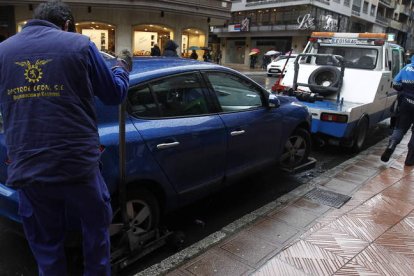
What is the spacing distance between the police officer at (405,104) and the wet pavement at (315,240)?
1130 mm

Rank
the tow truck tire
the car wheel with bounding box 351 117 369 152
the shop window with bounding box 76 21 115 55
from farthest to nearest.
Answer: the shop window with bounding box 76 21 115 55 < the tow truck tire < the car wheel with bounding box 351 117 369 152

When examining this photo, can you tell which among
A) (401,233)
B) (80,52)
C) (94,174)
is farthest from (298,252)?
(80,52)

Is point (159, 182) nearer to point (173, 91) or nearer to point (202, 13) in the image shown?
point (173, 91)

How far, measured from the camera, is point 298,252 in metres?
3.22

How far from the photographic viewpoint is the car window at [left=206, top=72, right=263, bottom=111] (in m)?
3.91

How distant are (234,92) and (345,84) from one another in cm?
386

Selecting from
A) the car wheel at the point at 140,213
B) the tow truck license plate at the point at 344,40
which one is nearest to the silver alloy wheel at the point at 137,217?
the car wheel at the point at 140,213

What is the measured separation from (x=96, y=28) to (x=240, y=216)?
21147 mm

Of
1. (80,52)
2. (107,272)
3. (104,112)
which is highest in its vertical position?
(80,52)

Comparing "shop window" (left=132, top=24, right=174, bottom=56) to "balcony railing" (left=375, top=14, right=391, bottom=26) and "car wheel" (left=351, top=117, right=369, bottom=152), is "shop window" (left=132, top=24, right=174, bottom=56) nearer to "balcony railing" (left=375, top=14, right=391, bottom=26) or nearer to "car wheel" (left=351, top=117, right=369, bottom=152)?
"car wheel" (left=351, top=117, right=369, bottom=152)

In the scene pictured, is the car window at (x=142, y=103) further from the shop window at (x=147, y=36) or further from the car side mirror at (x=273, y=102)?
the shop window at (x=147, y=36)

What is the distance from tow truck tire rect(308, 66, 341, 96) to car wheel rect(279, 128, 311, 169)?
2077 millimetres

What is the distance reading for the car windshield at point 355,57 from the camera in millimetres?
7543

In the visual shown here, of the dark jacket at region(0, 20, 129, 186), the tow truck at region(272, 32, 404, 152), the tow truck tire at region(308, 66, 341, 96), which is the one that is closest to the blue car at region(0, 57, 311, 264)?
the dark jacket at region(0, 20, 129, 186)
